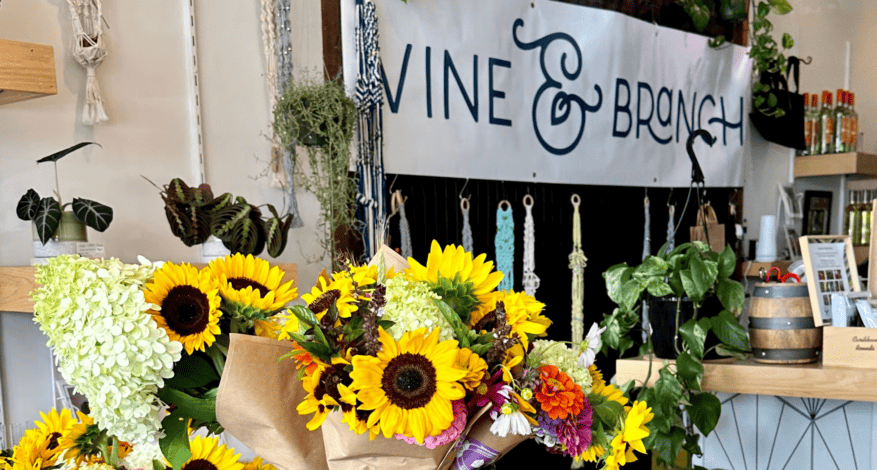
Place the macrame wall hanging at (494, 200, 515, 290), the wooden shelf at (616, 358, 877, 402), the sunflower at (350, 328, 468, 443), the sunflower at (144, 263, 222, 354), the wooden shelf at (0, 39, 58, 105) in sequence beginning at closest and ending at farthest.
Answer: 1. the sunflower at (350, 328, 468, 443)
2. the sunflower at (144, 263, 222, 354)
3. the wooden shelf at (0, 39, 58, 105)
4. the wooden shelf at (616, 358, 877, 402)
5. the macrame wall hanging at (494, 200, 515, 290)

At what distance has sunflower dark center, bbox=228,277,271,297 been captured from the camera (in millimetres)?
732

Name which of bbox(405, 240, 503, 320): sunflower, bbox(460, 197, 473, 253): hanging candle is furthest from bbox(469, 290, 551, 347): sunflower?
bbox(460, 197, 473, 253): hanging candle

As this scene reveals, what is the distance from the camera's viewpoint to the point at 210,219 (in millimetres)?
1706

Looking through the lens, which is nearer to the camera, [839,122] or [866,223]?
[839,122]

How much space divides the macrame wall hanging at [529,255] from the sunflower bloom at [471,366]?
2.22m

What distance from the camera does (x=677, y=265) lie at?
5.76 feet

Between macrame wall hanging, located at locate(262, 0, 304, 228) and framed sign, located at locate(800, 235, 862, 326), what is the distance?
142 centimetres

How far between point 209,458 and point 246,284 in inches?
7.3

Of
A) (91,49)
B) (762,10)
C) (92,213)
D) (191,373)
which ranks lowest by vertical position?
(191,373)

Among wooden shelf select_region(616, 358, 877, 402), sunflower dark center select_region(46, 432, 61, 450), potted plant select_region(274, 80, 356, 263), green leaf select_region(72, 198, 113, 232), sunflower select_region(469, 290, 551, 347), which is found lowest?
wooden shelf select_region(616, 358, 877, 402)

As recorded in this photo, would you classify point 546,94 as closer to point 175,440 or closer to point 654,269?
point 654,269

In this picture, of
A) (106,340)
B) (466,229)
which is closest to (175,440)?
(106,340)

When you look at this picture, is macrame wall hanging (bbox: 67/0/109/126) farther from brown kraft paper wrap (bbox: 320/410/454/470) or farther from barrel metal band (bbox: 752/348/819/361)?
barrel metal band (bbox: 752/348/819/361)

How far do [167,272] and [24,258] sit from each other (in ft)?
4.34
